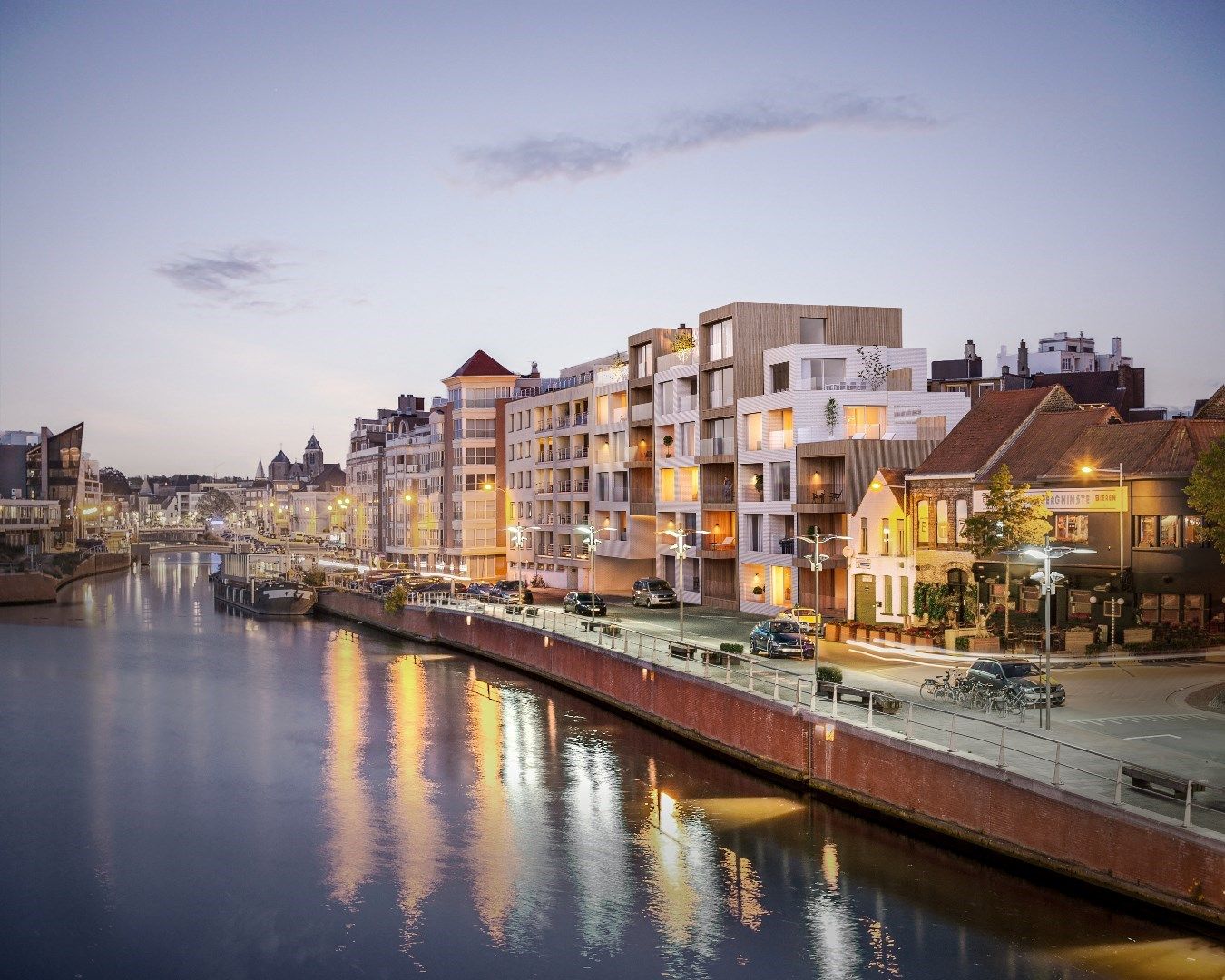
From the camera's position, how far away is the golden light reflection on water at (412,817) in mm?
29172

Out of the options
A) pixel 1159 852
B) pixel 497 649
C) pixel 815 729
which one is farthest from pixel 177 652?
pixel 1159 852

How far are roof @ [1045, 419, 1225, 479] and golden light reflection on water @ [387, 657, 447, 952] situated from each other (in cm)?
2867

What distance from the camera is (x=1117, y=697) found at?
118 feet

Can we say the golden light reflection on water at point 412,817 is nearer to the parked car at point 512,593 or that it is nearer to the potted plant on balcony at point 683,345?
the parked car at point 512,593

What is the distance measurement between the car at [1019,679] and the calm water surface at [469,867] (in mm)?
6102

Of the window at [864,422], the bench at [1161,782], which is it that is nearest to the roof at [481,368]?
the window at [864,422]

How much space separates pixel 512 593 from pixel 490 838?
48014mm

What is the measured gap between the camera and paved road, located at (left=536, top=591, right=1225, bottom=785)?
2881 centimetres

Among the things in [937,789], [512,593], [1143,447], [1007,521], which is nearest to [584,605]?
[512,593]

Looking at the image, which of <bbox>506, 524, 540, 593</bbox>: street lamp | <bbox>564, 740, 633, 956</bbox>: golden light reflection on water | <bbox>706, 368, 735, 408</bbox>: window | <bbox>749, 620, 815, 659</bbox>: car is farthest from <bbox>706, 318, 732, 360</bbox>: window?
<bbox>564, 740, 633, 956</bbox>: golden light reflection on water

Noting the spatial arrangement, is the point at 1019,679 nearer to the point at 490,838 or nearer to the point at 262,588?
the point at 490,838

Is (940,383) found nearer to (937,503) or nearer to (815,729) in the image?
(937,503)

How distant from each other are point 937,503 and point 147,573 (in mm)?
150478

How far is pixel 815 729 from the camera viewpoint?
116 feet
